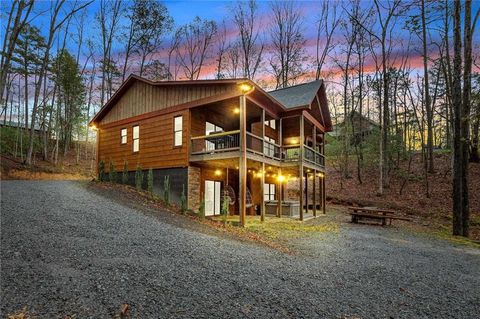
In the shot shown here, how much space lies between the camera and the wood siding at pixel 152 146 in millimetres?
13502

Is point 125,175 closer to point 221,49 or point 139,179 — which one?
point 139,179

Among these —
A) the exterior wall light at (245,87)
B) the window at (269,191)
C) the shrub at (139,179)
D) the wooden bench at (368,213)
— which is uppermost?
the exterior wall light at (245,87)

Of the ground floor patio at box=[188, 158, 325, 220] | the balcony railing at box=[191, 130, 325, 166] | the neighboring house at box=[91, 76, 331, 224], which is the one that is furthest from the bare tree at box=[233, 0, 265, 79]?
the balcony railing at box=[191, 130, 325, 166]

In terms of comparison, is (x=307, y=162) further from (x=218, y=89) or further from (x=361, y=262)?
(x=361, y=262)

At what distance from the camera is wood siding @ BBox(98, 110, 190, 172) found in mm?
13502

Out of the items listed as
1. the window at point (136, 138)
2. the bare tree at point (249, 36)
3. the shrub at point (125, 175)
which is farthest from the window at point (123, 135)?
the bare tree at point (249, 36)

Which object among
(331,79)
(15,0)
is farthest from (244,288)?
(331,79)

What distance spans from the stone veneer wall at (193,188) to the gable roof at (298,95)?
6.75 metres

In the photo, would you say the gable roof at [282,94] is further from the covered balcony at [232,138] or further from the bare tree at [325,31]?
the bare tree at [325,31]

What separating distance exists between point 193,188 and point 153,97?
5833mm

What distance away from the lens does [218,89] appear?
1273cm

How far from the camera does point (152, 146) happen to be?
14.7m

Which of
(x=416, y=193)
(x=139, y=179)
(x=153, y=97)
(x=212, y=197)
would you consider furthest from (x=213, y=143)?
(x=416, y=193)

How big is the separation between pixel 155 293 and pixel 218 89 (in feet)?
33.8
